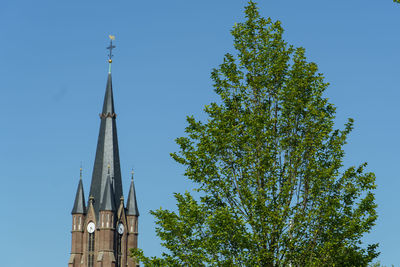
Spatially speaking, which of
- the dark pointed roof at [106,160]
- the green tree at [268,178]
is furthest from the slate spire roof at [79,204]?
the green tree at [268,178]

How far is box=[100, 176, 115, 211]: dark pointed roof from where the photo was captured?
379 ft

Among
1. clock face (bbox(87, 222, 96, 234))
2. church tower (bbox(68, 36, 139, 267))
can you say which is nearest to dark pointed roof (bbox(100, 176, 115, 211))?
church tower (bbox(68, 36, 139, 267))

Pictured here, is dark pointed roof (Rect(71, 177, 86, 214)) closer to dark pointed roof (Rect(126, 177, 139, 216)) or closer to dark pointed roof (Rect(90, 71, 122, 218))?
dark pointed roof (Rect(90, 71, 122, 218))

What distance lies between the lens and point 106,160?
11938 cm

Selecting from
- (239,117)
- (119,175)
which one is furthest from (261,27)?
(119,175)

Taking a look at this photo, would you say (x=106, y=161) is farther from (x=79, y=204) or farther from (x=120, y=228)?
(x=120, y=228)

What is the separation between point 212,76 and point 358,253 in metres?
7.98

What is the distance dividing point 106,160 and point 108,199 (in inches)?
274

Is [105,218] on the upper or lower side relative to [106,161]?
lower

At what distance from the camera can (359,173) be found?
2445cm

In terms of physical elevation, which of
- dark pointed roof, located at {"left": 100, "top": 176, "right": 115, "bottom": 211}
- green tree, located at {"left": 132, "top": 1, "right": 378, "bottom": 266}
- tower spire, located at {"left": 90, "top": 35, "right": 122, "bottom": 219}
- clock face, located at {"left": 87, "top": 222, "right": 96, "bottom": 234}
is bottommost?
green tree, located at {"left": 132, "top": 1, "right": 378, "bottom": 266}

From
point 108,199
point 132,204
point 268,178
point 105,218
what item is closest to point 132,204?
point 132,204

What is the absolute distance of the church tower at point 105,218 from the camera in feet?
378

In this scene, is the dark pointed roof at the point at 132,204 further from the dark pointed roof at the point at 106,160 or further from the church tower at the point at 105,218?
the dark pointed roof at the point at 106,160
